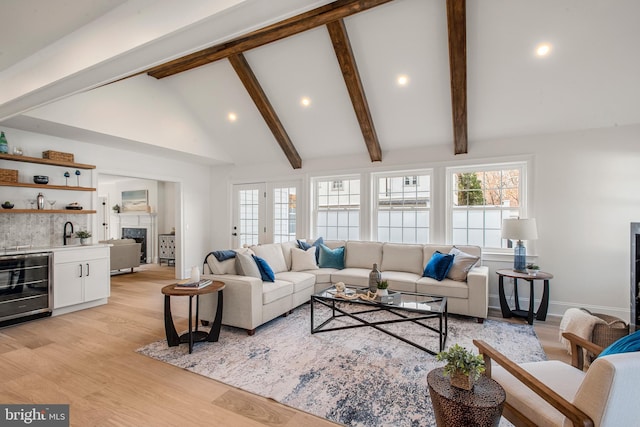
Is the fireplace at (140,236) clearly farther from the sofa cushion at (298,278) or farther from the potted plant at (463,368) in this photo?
the potted plant at (463,368)

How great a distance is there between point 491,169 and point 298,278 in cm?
338

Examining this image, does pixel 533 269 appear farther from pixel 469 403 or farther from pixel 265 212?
pixel 265 212

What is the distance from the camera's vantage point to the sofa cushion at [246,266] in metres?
3.59

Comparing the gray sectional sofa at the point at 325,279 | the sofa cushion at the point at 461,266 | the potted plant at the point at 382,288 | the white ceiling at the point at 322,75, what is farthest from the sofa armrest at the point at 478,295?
the white ceiling at the point at 322,75

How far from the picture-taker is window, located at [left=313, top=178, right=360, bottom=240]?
569 centimetres

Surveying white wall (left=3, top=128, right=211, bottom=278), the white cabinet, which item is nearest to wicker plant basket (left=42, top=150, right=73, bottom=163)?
white wall (left=3, top=128, right=211, bottom=278)

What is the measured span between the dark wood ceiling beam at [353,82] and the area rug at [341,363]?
288 cm

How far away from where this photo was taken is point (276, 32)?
3.77 meters

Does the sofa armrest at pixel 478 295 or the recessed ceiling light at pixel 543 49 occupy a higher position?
the recessed ceiling light at pixel 543 49

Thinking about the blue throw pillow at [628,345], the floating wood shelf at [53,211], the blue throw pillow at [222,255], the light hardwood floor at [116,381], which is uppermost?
the floating wood shelf at [53,211]

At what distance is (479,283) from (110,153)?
6094 mm

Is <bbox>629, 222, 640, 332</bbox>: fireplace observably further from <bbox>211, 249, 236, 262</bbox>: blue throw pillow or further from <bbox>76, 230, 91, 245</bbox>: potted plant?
<bbox>76, 230, 91, 245</bbox>: potted plant

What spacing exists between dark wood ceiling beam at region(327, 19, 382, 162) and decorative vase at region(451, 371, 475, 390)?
11.9 feet

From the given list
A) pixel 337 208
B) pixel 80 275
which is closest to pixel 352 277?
pixel 337 208
